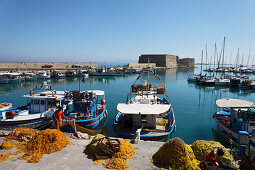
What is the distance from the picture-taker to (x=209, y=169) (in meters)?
6.84

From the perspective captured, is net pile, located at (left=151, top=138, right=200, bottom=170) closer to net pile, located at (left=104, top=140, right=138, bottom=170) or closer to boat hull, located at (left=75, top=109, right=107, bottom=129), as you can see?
net pile, located at (left=104, top=140, right=138, bottom=170)

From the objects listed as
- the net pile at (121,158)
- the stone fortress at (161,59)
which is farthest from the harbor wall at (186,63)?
the net pile at (121,158)

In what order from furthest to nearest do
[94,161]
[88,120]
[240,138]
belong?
[88,120], [240,138], [94,161]

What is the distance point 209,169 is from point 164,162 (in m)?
1.97

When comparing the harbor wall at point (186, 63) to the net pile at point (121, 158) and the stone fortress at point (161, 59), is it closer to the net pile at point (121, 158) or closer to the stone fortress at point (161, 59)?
the stone fortress at point (161, 59)

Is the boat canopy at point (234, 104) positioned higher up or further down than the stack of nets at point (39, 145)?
higher up

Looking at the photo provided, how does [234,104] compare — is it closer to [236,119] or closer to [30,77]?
[236,119]

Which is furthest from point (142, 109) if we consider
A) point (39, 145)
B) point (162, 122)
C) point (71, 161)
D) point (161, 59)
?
→ point (161, 59)

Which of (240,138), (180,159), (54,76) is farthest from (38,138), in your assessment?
(54,76)

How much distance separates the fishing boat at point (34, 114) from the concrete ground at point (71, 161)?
7124 millimetres

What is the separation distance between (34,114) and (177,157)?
48.3 feet

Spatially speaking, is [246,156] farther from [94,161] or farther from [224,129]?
[224,129]

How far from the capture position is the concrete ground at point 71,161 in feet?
25.7

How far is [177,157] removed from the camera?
7.61 meters
